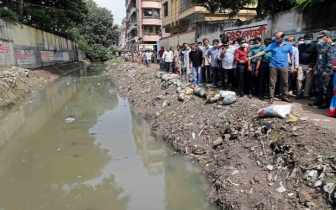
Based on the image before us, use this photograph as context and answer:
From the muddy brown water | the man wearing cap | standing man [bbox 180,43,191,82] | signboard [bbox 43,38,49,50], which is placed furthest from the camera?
signboard [bbox 43,38,49,50]

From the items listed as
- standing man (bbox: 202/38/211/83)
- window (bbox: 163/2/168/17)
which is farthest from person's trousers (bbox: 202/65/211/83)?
window (bbox: 163/2/168/17)

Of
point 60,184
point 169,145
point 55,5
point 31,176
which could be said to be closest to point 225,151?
point 169,145

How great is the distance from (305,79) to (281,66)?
1.29 metres

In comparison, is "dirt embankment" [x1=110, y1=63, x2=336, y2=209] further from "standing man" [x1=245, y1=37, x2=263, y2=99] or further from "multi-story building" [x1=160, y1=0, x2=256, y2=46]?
"multi-story building" [x1=160, y1=0, x2=256, y2=46]

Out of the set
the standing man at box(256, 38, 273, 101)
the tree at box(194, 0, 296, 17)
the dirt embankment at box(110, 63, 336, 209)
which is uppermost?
the tree at box(194, 0, 296, 17)

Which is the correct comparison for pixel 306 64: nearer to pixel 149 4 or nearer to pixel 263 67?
pixel 263 67

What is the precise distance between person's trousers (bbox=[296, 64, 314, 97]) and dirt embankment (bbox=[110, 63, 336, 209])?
55.6 inches

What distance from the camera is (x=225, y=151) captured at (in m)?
4.20

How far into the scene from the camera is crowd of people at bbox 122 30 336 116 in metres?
4.64

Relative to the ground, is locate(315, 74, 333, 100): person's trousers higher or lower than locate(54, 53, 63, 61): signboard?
lower

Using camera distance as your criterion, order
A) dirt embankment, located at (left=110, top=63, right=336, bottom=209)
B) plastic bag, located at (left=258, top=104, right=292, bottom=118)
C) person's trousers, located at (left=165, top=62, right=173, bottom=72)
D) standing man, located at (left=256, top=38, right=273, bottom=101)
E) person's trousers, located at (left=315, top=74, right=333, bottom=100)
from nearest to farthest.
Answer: dirt embankment, located at (left=110, top=63, right=336, bottom=209), plastic bag, located at (left=258, top=104, right=292, bottom=118), person's trousers, located at (left=315, top=74, right=333, bottom=100), standing man, located at (left=256, top=38, right=273, bottom=101), person's trousers, located at (left=165, top=62, right=173, bottom=72)

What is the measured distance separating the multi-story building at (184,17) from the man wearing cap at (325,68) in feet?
35.9

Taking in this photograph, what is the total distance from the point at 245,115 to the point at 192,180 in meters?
1.67

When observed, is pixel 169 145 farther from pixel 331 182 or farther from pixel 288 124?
pixel 331 182
